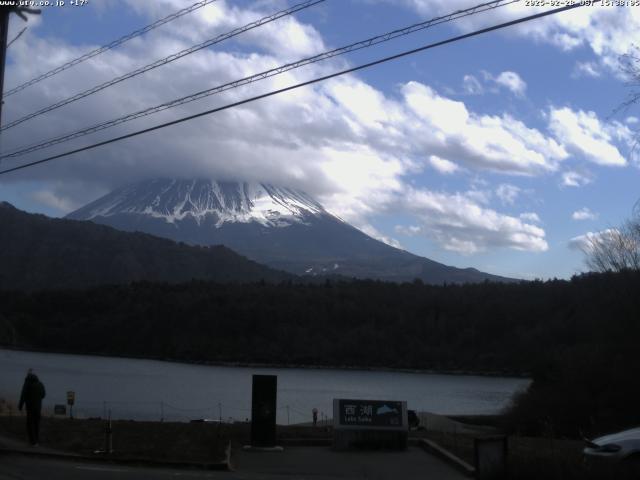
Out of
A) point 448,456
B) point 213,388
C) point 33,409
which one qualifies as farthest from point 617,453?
point 213,388

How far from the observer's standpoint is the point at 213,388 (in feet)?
277

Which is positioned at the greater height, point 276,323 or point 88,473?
point 276,323

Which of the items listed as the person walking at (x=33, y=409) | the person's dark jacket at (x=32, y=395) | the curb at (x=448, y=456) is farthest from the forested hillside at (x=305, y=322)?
the person walking at (x=33, y=409)

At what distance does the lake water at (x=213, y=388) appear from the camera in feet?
195

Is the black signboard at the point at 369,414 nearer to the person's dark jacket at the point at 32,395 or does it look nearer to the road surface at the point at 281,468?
the road surface at the point at 281,468

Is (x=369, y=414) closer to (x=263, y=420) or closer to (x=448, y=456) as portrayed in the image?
(x=448, y=456)

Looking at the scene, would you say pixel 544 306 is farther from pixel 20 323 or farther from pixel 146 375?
pixel 20 323

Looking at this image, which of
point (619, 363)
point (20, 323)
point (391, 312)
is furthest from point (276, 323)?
point (619, 363)

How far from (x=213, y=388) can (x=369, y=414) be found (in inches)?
2618

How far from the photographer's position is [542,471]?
13.3 meters

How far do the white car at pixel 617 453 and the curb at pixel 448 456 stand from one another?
291 cm

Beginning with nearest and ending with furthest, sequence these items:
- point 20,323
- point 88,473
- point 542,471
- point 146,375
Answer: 1. point 542,471
2. point 88,473
3. point 146,375
4. point 20,323

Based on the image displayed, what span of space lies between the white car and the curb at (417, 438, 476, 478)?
2907mm

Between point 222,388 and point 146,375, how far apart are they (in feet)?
64.5
